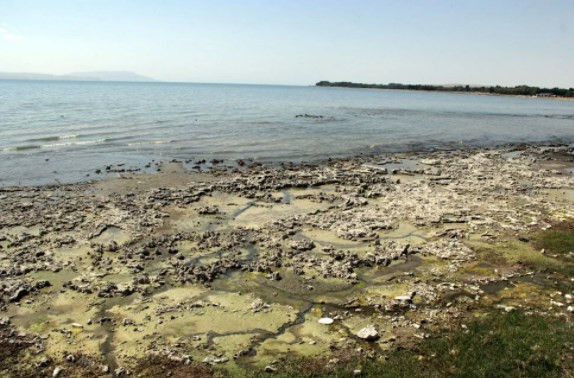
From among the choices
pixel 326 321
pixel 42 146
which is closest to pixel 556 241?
pixel 326 321

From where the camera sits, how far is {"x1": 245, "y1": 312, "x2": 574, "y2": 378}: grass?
23.8 feet

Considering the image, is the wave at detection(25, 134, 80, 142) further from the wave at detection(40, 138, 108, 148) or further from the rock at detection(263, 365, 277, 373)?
the rock at detection(263, 365, 277, 373)

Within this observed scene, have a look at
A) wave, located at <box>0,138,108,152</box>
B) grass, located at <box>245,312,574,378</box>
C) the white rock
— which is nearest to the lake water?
wave, located at <box>0,138,108,152</box>

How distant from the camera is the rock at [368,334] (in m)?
8.52

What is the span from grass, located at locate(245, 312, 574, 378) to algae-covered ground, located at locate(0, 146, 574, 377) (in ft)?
0.11

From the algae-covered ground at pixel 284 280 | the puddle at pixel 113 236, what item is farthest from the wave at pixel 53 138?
the puddle at pixel 113 236

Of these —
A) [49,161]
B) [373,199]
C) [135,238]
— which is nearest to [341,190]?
[373,199]

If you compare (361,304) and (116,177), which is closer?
(361,304)

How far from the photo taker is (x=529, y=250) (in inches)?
516

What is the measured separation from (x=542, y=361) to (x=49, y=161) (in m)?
27.1

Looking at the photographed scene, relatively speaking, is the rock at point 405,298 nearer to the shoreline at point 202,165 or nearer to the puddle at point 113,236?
the puddle at point 113,236

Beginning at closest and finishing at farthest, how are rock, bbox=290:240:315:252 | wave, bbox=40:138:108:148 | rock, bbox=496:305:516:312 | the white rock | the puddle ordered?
the white rock < rock, bbox=496:305:516:312 < rock, bbox=290:240:315:252 < the puddle < wave, bbox=40:138:108:148

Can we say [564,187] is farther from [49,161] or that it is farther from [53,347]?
[49,161]

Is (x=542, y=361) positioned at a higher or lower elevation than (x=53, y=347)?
higher
